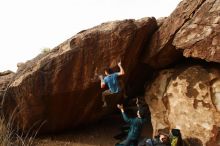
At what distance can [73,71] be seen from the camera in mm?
12406

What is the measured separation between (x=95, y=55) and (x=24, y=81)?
232 cm

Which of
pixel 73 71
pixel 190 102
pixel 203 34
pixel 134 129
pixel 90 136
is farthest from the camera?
pixel 90 136

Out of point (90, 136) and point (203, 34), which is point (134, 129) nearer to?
point (90, 136)

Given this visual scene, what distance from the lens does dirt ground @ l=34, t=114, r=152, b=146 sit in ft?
42.3

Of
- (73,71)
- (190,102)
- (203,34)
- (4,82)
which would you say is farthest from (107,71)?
(4,82)

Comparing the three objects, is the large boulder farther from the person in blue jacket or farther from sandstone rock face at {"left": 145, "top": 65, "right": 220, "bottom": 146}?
sandstone rock face at {"left": 145, "top": 65, "right": 220, "bottom": 146}

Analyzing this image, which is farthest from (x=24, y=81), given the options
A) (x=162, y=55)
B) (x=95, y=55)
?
(x=162, y=55)

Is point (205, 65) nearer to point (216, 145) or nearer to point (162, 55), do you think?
point (162, 55)

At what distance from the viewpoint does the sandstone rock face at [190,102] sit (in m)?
10.9

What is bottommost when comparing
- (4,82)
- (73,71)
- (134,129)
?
(134,129)

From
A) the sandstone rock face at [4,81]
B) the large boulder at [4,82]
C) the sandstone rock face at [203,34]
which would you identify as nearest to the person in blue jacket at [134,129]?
the sandstone rock face at [203,34]

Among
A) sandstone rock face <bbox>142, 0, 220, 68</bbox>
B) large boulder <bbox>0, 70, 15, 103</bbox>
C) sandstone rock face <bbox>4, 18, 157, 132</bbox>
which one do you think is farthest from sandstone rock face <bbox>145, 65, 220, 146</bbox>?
large boulder <bbox>0, 70, 15, 103</bbox>

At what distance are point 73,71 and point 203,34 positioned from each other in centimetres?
401

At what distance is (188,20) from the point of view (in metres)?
11.5
